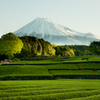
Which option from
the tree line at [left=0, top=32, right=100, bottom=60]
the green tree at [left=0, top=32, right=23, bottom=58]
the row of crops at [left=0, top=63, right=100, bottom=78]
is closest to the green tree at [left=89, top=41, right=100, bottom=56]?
the tree line at [left=0, top=32, right=100, bottom=60]

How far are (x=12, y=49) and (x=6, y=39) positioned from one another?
469 centimetres

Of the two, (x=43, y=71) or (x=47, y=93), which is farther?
(x=43, y=71)

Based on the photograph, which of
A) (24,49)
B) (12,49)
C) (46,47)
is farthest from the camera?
(46,47)

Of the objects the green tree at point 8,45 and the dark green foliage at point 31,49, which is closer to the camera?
the green tree at point 8,45

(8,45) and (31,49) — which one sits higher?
(8,45)

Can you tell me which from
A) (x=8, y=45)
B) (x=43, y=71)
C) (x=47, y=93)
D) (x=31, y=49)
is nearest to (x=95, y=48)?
(x=31, y=49)

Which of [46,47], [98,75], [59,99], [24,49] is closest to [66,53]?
[46,47]

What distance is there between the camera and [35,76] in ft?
79.7

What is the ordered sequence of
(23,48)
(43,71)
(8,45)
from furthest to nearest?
(23,48) < (8,45) < (43,71)

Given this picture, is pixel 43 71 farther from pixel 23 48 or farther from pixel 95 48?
pixel 23 48

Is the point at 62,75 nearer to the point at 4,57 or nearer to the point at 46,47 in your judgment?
the point at 4,57

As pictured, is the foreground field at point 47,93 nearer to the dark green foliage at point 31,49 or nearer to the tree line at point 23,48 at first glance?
the tree line at point 23,48

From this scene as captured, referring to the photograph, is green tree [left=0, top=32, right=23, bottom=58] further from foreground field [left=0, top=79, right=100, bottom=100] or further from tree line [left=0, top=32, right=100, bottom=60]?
foreground field [left=0, top=79, right=100, bottom=100]

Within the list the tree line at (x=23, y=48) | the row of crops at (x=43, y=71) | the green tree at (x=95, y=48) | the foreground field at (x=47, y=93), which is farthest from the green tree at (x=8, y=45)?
the foreground field at (x=47, y=93)
